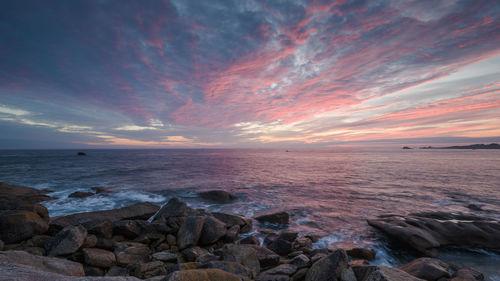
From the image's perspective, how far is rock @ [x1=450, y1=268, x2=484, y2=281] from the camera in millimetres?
5945

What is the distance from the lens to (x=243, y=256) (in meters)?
7.00

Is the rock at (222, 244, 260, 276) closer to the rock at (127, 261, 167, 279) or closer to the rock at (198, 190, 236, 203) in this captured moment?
the rock at (127, 261, 167, 279)

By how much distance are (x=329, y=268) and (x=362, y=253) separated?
3.86 meters

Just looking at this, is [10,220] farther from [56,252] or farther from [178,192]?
[178,192]

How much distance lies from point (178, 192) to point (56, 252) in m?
14.9

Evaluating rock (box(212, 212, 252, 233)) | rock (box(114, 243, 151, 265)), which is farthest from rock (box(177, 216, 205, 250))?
rock (box(212, 212, 252, 233))

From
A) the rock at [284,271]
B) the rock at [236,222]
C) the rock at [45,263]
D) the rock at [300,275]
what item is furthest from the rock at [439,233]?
the rock at [45,263]

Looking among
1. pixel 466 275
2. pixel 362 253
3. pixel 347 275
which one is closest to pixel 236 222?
pixel 362 253

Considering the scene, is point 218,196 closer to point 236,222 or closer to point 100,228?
point 236,222

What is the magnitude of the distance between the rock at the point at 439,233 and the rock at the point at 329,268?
5.95 metres

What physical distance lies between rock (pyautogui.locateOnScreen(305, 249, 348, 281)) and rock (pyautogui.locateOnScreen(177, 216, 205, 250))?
5210mm

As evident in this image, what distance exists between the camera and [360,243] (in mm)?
9703

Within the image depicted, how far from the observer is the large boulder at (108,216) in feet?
32.1

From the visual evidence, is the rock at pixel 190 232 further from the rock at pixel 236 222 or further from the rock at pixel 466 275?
the rock at pixel 466 275
